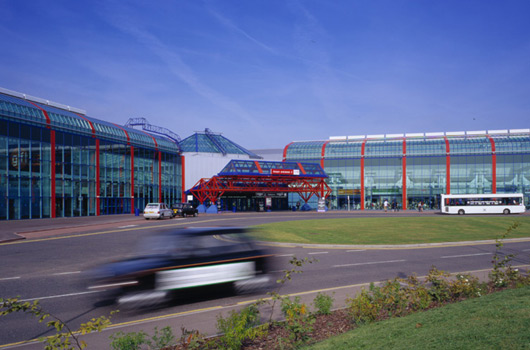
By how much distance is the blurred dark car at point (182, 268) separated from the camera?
878 centimetres

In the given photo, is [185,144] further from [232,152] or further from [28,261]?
[28,261]

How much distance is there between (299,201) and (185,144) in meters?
22.8

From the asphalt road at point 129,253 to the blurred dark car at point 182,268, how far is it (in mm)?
351

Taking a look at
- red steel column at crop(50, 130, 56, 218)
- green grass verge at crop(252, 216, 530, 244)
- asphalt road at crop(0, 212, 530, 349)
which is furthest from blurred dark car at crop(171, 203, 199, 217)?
asphalt road at crop(0, 212, 530, 349)

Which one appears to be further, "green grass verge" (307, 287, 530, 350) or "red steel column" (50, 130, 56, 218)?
"red steel column" (50, 130, 56, 218)

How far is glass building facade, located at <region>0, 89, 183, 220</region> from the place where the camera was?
37.6 m

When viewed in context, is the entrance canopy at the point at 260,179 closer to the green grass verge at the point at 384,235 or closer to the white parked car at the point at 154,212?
the white parked car at the point at 154,212

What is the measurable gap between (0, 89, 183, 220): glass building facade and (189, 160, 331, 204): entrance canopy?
8.10 meters

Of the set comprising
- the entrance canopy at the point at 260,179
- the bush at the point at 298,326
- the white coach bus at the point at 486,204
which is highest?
the entrance canopy at the point at 260,179

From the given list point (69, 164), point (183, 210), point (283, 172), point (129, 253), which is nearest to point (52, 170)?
point (69, 164)

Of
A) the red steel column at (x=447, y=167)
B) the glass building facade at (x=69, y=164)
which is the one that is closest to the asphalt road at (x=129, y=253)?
the glass building facade at (x=69, y=164)

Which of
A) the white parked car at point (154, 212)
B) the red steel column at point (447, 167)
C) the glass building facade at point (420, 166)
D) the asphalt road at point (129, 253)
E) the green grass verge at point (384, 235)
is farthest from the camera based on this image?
the red steel column at point (447, 167)

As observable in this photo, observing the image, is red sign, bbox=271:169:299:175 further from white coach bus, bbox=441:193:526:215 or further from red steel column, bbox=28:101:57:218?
red steel column, bbox=28:101:57:218

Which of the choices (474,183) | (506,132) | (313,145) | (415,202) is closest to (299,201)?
(313,145)
